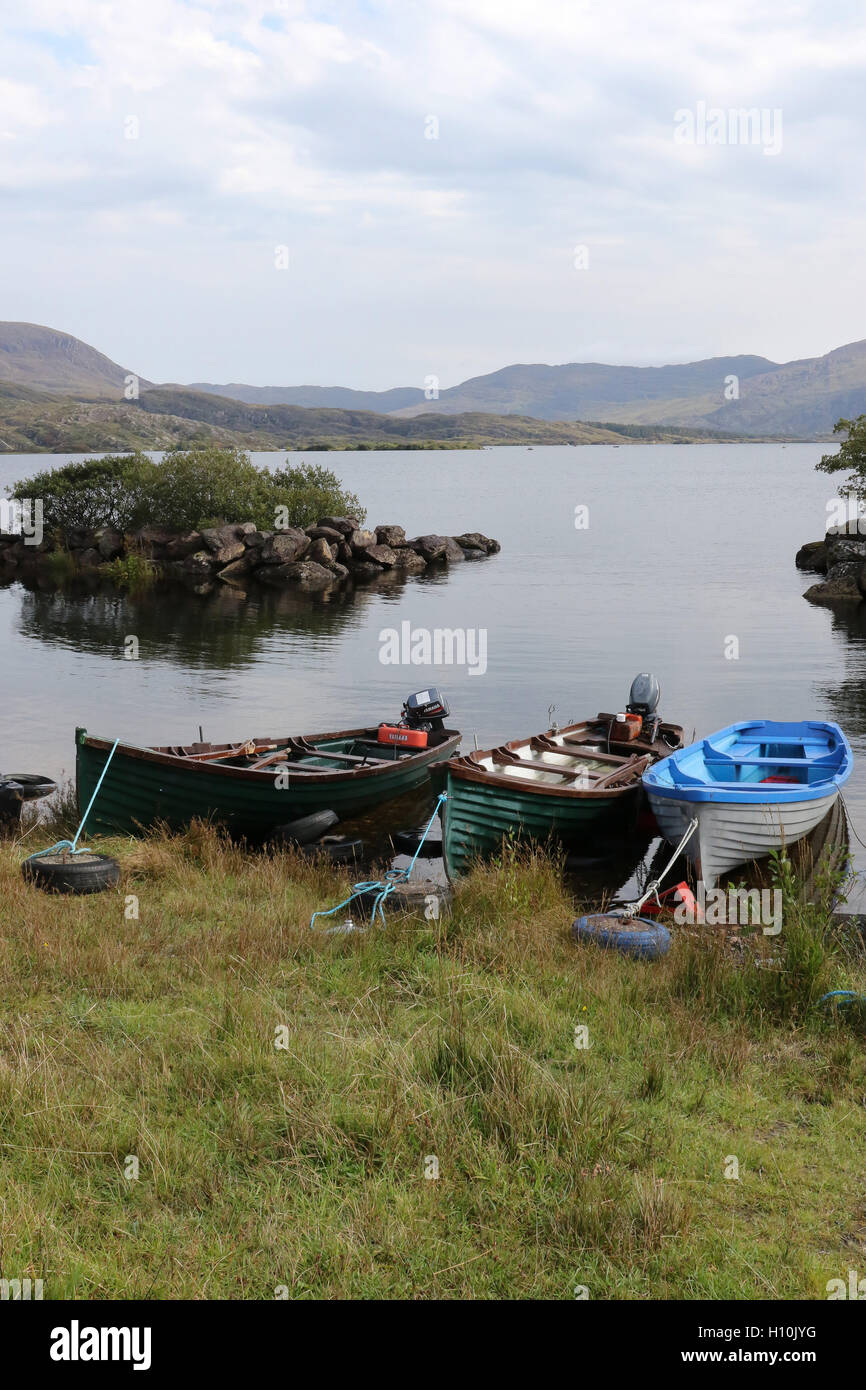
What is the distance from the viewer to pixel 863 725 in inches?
894

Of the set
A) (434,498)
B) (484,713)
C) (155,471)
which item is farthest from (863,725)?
(434,498)

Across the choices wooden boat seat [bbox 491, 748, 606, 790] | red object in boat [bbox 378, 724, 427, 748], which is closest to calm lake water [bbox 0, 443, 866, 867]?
wooden boat seat [bbox 491, 748, 606, 790]

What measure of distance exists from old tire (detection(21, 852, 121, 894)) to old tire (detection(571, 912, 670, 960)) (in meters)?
4.50

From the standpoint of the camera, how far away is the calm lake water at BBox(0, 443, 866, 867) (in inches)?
925

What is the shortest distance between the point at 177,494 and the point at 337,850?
43.7 m

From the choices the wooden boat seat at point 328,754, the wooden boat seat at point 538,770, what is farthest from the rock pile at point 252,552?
the wooden boat seat at point 538,770

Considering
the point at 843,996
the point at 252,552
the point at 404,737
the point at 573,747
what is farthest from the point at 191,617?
the point at 843,996

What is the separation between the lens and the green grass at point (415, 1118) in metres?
4.96

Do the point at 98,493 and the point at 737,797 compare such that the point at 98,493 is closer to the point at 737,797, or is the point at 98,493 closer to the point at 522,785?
the point at 522,785

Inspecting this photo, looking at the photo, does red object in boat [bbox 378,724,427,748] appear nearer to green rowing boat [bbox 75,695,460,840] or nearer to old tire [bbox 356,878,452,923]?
green rowing boat [bbox 75,695,460,840]
